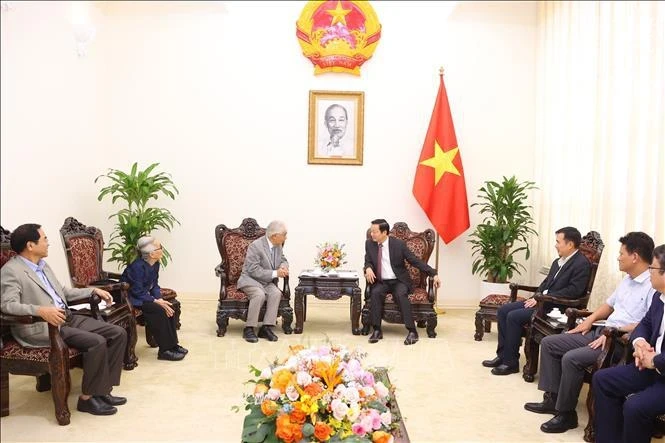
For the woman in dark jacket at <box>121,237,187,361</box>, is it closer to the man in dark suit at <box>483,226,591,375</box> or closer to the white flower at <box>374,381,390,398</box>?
→ the man in dark suit at <box>483,226,591,375</box>

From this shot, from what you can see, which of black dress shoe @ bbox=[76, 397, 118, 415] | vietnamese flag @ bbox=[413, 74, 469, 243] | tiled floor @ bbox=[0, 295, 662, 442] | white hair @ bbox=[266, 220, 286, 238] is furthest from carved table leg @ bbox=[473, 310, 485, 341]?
black dress shoe @ bbox=[76, 397, 118, 415]

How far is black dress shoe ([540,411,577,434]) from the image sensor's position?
12.3ft

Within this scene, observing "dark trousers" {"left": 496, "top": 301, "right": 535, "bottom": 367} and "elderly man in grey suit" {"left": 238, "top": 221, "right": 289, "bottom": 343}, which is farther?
"elderly man in grey suit" {"left": 238, "top": 221, "right": 289, "bottom": 343}

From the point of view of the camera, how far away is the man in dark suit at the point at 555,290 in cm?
478

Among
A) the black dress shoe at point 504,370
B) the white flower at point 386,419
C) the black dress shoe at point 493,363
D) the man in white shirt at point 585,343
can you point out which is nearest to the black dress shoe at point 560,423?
the man in white shirt at point 585,343

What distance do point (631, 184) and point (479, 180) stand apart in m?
2.54

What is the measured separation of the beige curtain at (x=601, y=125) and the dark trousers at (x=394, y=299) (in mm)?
1804

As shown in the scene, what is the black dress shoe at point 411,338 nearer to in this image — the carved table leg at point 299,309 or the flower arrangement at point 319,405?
the carved table leg at point 299,309

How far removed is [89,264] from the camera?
5336 millimetres

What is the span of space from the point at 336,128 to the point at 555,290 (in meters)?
3.62

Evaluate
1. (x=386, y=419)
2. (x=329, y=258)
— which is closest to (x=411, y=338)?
(x=329, y=258)

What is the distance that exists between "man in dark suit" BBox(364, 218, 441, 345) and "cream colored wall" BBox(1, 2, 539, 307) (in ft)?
4.60

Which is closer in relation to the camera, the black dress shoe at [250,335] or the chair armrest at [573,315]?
the chair armrest at [573,315]

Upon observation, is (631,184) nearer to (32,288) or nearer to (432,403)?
(432,403)
